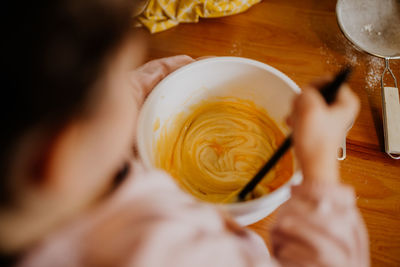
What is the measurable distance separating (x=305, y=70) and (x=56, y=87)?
0.59 m

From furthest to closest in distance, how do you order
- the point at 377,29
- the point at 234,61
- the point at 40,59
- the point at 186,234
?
the point at 377,29, the point at 234,61, the point at 186,234, the point at 40,59

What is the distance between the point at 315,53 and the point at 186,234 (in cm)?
54

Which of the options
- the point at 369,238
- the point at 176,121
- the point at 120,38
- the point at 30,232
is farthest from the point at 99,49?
the point at 369,238

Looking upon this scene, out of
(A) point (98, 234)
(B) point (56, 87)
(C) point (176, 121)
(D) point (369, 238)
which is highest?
(B) point (56, 87)

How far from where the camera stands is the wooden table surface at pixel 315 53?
58 cm

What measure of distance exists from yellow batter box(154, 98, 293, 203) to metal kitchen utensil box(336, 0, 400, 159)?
25 cm

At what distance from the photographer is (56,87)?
0.20m

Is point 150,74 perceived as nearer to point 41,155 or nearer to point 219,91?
point 219,91

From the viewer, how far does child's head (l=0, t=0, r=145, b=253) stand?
0.65 feet

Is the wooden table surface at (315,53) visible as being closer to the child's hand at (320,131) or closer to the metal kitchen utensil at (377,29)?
the metal kitchen utensil at (377,29)

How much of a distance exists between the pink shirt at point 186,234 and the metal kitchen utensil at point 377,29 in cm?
34

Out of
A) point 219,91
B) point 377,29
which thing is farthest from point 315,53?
point 219,91

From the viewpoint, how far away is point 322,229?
0.40 metres

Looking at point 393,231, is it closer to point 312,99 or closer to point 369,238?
point 369,238
